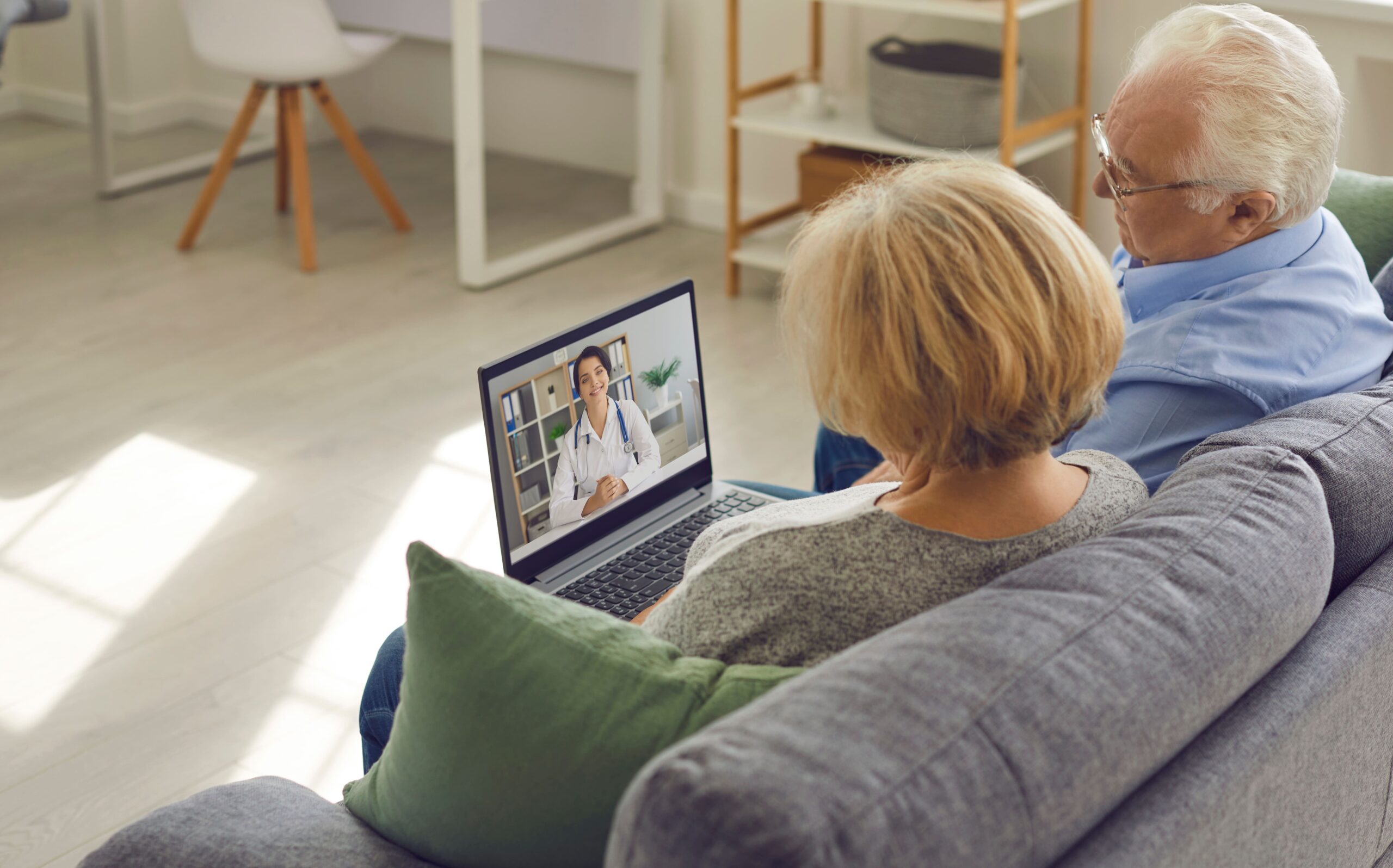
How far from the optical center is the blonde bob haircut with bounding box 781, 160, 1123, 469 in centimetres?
93

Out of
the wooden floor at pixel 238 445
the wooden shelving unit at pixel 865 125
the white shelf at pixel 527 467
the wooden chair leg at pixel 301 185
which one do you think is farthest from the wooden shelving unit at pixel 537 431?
the wooden chair leg at pixel 301 185

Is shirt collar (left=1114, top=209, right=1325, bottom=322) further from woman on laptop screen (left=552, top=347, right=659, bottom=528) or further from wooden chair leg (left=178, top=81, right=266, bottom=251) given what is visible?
wooden chair leg (left=178, top=81, right=266, bottom=251)

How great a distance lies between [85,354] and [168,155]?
1.75 metres

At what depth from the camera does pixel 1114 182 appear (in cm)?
154

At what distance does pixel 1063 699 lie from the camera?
79 centimetres

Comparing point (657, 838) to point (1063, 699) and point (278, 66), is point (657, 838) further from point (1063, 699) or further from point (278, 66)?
point (278, 66)

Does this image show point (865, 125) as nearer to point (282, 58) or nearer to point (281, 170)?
point (282, 58)

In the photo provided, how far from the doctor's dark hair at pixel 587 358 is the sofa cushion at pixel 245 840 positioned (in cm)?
46

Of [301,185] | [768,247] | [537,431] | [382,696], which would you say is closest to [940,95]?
[768,247]

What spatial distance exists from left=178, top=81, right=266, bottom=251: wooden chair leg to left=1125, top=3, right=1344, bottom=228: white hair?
9.87 feet

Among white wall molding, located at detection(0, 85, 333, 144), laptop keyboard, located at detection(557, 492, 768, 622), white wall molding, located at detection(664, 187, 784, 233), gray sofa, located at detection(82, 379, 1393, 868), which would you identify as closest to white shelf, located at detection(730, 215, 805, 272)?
white wall molding, located at detection(664, 187, 784, 233)

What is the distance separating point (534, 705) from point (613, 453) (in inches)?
20.9

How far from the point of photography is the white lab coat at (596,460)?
53.3 inches

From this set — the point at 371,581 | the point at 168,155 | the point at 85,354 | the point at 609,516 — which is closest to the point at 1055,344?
the point at 609,516
